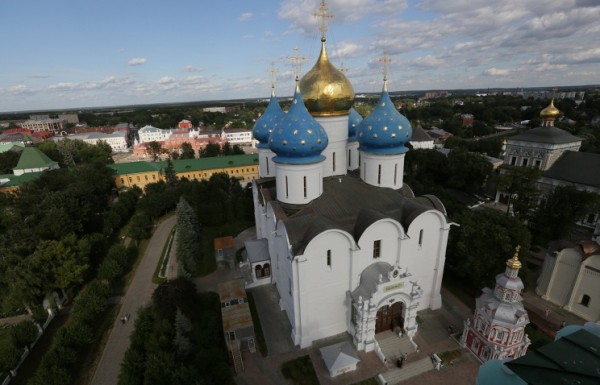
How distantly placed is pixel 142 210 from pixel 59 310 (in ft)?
45.4

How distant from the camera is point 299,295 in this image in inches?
571

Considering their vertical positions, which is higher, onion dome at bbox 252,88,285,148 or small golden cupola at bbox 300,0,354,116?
small golden cupola at bbox 300,0,354,116

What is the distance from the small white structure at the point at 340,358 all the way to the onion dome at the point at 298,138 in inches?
364

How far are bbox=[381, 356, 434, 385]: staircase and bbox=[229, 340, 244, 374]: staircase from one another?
6637mm

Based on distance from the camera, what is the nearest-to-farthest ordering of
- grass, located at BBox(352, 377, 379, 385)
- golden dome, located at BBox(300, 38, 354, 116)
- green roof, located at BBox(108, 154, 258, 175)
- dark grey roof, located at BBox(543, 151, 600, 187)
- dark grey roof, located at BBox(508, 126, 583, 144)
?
grass, located at BBox(352, 377, 379, 385)
golden dome, located at BBox(300, 38, 354, 116)
dark grey roof, located at BBox(543, 151, 600, 187)
dark grey roof, located at BBox(508, 126, 583, 144)
green roof, located at BBox(108, 154, 258, 175)

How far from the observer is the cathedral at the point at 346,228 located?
14.4 meters

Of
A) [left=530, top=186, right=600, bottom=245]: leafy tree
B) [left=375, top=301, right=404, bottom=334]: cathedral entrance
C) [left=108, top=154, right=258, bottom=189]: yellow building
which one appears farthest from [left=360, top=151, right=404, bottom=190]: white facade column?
[left=108, top=154, right=258, bottom=189]: yellow building

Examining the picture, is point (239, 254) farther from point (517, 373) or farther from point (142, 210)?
point (517, 373)

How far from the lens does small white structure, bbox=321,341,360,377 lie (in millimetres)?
13727

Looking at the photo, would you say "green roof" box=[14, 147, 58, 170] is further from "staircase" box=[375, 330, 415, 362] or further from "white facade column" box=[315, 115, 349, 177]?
"staircase" box=[375, 330, 415, 362]

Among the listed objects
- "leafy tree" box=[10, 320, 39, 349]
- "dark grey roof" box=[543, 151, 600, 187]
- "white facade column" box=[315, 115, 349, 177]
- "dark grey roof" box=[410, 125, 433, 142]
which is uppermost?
"white facade column" box=[315, 115, 349, 177]

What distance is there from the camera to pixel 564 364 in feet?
17.5

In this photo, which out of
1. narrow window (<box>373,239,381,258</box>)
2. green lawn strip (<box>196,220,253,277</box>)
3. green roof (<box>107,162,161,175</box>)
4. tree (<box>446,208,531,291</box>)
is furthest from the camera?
green roof (<box>107,162,161,175</box>)

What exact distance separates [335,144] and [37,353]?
2117cm
